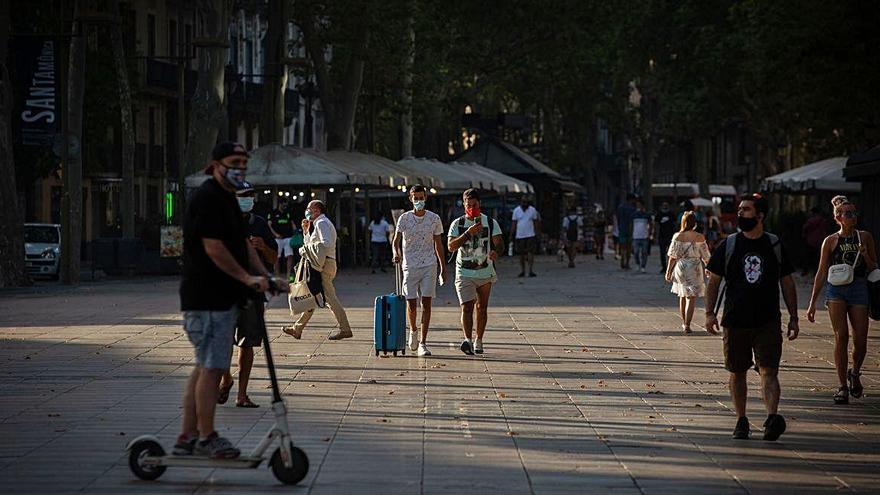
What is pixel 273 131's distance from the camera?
139ft

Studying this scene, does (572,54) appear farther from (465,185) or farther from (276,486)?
(276,486)

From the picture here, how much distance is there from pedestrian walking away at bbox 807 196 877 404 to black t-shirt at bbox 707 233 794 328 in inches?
78.9

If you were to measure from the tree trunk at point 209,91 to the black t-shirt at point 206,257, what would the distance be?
1158 inches

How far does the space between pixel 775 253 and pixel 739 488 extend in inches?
105

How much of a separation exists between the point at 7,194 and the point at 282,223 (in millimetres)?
5136

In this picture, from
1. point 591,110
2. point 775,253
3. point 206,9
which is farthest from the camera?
point 591,110

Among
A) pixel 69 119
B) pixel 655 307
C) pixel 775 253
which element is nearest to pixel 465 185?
pixel 69 119

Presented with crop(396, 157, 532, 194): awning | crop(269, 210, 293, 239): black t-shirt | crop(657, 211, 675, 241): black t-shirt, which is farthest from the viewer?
crop(396, 157, 532, 194): awning

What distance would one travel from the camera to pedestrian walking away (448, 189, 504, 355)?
17.9m

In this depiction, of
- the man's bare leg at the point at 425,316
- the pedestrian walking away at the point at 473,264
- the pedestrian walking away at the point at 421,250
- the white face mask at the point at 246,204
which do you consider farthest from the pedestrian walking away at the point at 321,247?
the white face mask at the point at 246,204

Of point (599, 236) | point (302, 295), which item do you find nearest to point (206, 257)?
point (302, 295)

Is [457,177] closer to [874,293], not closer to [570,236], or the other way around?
[570,236]

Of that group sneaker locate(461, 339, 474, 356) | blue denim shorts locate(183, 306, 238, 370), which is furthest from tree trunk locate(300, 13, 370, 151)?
blue denim shorts locate(183, 306, 238, 370)

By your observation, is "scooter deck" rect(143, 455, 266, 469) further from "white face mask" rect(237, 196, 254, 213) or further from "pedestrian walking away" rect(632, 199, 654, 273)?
"pedestrian walking away" rect(632, 199, 654, 273)
